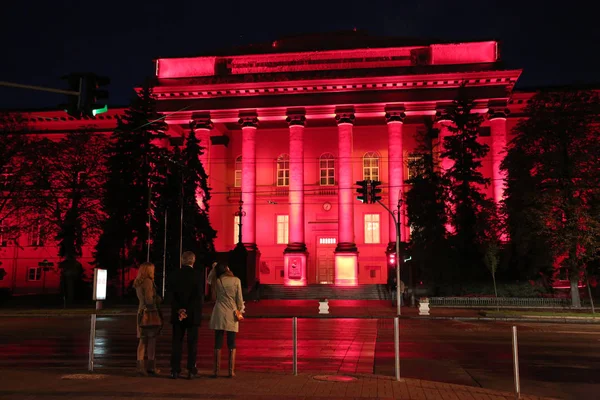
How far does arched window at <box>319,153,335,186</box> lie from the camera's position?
56188 mm

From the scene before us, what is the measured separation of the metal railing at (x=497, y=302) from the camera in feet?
115

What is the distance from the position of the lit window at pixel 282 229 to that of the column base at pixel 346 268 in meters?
9.00

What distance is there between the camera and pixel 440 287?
3997 cm

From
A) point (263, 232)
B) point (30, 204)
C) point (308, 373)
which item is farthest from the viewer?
point (263, 232)

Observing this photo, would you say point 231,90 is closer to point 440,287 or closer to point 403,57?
point 403,57

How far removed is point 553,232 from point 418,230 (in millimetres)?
11446

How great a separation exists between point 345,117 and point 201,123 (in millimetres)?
12061

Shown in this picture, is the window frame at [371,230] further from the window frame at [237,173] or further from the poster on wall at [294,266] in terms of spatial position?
the window frame at [237,173]

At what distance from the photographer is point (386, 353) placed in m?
14.2

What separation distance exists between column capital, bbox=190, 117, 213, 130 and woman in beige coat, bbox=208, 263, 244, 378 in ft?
141

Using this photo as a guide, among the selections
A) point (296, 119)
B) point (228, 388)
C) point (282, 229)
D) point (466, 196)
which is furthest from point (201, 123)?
point (228, 388)

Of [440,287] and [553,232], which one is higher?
[553,232]

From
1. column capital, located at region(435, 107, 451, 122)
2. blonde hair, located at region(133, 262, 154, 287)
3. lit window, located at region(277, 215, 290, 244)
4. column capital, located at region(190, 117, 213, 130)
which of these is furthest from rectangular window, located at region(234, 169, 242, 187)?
blonde hair, located at region(133, 262, 154, 287)

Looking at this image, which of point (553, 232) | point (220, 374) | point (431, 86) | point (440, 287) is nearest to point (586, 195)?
point (553, 232)
